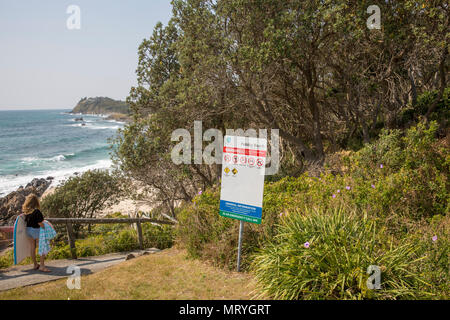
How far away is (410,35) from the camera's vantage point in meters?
10.1

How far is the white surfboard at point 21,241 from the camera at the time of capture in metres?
5.88

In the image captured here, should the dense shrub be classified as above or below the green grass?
above

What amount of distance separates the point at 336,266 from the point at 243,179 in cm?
211

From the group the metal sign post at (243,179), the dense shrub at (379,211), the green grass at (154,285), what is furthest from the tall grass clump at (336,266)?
the metal sign post at (243,179)

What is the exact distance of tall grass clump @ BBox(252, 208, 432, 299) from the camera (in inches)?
160

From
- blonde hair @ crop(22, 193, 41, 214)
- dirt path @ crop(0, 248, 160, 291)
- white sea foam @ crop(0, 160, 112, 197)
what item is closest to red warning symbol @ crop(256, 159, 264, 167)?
dirt path @ crop(0, 248, 160, 291)

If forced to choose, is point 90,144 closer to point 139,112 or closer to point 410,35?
point 139,112

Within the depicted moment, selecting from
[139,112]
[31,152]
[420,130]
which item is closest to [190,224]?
[420,130]

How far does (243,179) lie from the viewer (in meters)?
5.57
